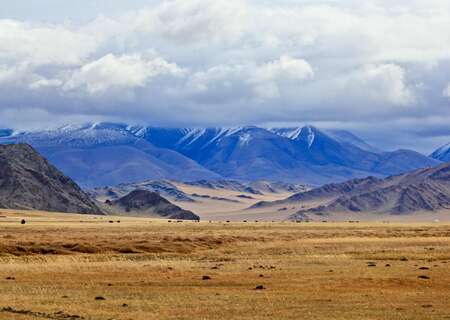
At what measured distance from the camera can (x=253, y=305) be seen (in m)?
39.2

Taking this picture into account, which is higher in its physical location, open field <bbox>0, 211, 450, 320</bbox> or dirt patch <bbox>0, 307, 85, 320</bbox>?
dirt patch <bbox>0, 307, 85, 320</bbox>

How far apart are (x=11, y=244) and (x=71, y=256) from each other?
7.04m

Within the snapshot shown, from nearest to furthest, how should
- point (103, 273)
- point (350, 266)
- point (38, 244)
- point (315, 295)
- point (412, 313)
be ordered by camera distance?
point (412, 313) < point (315, 295) < point (103, 273) < point (350, 266) < point (38, 244)

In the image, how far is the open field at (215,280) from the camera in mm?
37438

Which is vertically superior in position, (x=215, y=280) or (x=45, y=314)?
(x=45, y=314)

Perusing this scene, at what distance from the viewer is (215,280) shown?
2012 inches

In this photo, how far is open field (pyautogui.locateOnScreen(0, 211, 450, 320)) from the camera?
37.4m

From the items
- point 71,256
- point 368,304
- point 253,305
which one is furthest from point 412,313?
point 71,256

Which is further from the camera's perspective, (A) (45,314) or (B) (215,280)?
(B) (215,280)

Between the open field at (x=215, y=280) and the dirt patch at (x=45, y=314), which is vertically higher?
Answer: the dirt patch at (x=45, y=314)

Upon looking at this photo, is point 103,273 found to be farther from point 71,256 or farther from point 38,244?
point 38,244

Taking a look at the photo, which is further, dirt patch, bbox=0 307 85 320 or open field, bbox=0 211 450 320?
open field, bbox=0 211 450 320

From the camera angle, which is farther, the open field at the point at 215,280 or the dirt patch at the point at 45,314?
the open field at the point at 215,280

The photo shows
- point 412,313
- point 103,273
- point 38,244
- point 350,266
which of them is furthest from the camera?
point 38,244
